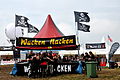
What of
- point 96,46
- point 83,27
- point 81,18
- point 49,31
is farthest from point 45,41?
point 96,46

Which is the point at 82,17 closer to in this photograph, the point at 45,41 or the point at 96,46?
the point at 45,41

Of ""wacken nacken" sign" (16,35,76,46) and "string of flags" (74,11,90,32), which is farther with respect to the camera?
"string of flags" (74,11,90,32)

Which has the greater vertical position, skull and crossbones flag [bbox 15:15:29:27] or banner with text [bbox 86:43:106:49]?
skull and crossbones flag [bbox 15:15:29:27]

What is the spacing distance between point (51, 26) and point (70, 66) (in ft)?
31.0

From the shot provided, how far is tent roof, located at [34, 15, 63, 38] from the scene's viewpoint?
79.9 feet

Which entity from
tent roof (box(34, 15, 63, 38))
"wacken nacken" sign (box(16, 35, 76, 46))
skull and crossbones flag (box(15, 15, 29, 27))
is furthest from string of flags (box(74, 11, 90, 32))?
skull and crossbones flag (box(15, 15, 29, 27))

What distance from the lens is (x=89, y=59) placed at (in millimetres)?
17531

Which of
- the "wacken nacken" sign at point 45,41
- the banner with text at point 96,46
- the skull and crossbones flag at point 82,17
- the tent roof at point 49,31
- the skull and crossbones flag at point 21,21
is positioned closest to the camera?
the "wacken nacken" sign at point 45,41

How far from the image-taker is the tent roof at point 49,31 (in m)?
24.3

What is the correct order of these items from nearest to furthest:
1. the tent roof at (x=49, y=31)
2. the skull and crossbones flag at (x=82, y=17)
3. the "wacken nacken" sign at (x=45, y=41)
→ the "wacken nacken" sign at (x=45, y=41) < the skull and crossbones flag at (x=82, y=17) < the tent roof at (x=49, y=31)

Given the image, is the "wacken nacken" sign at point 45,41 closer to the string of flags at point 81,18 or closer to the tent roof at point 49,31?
the string of flags at point 81,18

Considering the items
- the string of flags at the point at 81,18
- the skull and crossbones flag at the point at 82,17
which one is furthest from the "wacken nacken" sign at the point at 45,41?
the skull and crossbones flag at the point at 82,17

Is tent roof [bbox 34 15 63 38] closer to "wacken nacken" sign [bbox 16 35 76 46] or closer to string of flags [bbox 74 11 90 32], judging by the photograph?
string of flags [bbox 74 11 90 32]

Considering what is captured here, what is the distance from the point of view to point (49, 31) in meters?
24.8
